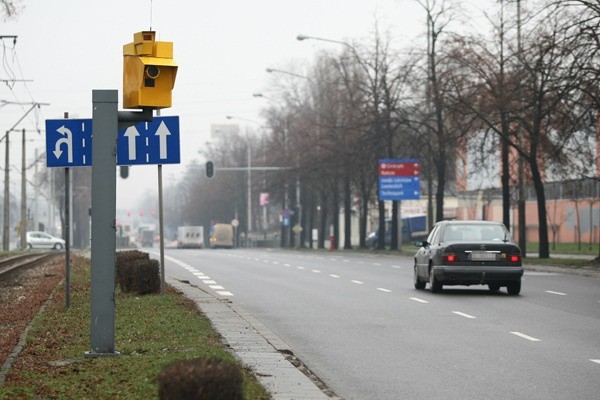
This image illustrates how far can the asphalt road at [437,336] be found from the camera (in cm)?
1123

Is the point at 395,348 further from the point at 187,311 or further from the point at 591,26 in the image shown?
the point at 591,26

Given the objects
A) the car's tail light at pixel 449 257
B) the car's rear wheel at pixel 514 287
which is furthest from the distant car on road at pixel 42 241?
the car's tail light at pixel 449 257

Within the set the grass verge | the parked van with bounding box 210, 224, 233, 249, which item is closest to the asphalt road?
the grass verge

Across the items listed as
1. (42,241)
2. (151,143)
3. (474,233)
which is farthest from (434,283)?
(42,241)

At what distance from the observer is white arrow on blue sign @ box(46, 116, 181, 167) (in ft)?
53.9

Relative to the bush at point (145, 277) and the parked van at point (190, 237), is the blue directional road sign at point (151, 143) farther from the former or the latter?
the parked van at point (190, 237)

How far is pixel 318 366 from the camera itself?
1261 cm

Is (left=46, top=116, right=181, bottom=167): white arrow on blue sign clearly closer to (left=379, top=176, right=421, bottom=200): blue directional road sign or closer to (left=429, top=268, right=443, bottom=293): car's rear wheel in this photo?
(left=429, top=268, right=443, bottom=293): car's rear wheel

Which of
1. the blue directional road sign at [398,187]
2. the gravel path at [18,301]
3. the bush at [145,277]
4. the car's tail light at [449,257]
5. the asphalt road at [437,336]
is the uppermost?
the blue directional road sign at [398,187]

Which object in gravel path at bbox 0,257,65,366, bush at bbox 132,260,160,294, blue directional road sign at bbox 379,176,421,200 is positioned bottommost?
gravel path at bbox 0,257,65,366

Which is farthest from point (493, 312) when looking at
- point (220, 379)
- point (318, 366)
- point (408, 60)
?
point (408, 60)

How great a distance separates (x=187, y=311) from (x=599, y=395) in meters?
8.55

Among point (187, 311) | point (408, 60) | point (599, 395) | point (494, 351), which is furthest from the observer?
point (408, 60)

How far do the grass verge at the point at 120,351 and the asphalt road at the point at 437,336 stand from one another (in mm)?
1140
